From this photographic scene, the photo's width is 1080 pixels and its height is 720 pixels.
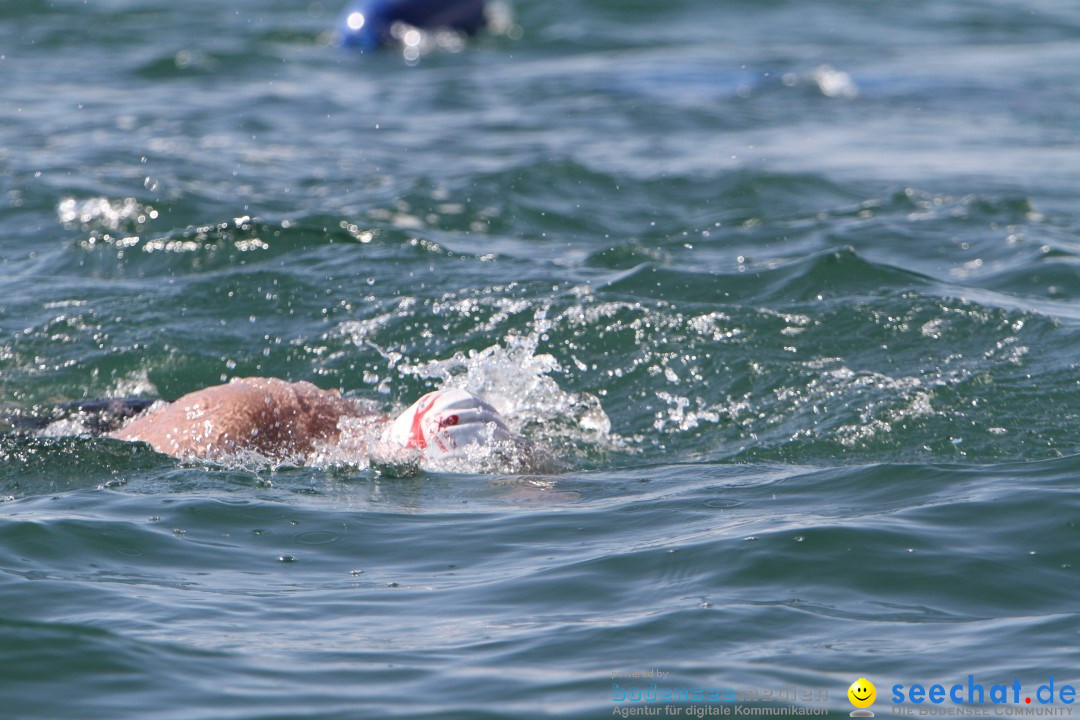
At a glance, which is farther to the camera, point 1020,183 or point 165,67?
point 165,67

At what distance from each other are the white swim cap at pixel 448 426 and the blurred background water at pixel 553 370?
0.46 feet

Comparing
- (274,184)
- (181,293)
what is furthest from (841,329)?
(274,184)

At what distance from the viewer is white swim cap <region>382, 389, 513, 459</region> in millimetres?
6184

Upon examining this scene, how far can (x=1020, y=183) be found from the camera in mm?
11766

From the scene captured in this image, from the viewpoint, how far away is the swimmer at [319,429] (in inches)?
245

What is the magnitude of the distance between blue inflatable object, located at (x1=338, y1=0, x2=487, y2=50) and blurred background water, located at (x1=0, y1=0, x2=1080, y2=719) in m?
1.83

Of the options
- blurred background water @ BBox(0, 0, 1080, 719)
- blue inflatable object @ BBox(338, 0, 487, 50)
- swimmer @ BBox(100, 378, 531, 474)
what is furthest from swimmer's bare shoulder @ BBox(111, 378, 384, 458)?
blue inflatable object @ BBox(338, 0, 487, 50)

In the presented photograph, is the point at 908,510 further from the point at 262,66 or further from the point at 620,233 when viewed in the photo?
the point at 262,66

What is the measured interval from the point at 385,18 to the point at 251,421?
41.0 feet

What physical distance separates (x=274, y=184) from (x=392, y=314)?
11.0ft

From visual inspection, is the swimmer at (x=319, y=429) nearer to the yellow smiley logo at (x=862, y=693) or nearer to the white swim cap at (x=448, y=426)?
the white swim cap at (x=448, y=426)

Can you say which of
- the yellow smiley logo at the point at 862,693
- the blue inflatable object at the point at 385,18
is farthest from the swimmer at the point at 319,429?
the blue inflatable object at the point at 385,18

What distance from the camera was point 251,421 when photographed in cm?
635

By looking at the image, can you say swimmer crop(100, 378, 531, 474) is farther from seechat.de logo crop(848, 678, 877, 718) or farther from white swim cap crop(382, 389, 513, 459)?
seechat.de logo crop(848, 678, 877, 718)
